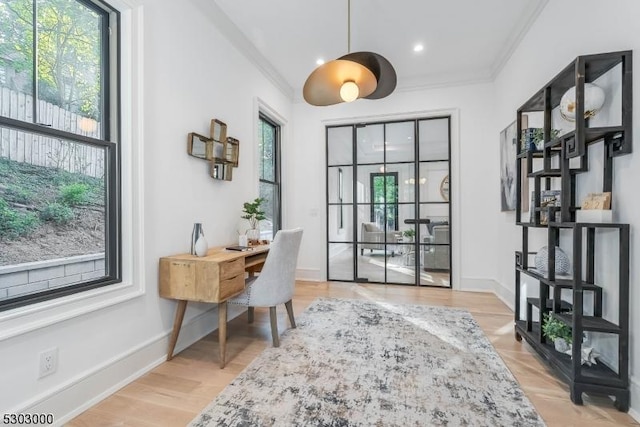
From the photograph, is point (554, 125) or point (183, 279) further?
point (554, 125)

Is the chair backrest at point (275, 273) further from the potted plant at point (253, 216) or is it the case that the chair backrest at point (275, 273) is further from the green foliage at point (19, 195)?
the green foliage at point (19, 195)

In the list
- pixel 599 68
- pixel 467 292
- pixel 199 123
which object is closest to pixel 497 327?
pixel 467 292

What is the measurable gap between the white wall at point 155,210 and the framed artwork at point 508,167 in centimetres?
297

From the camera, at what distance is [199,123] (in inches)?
105

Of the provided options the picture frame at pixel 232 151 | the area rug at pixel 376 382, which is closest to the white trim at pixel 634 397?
→ the area rug at pixel 376 382

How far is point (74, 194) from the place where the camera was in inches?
70.5

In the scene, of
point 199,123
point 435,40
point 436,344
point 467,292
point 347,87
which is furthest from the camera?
point 467,292

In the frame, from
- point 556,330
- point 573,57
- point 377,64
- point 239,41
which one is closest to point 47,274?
point 377,64

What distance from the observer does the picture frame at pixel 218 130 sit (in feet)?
9.01

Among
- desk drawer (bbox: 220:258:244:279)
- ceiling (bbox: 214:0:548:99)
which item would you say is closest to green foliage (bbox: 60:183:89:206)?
desk drawer (bbox: 220:258:244:279)

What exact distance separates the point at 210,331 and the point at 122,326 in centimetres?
93

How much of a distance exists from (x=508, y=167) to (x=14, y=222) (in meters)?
4.20

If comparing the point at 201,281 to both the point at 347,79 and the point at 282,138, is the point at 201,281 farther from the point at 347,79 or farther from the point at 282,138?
the point at 282,138

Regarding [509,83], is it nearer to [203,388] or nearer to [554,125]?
[554,125]
